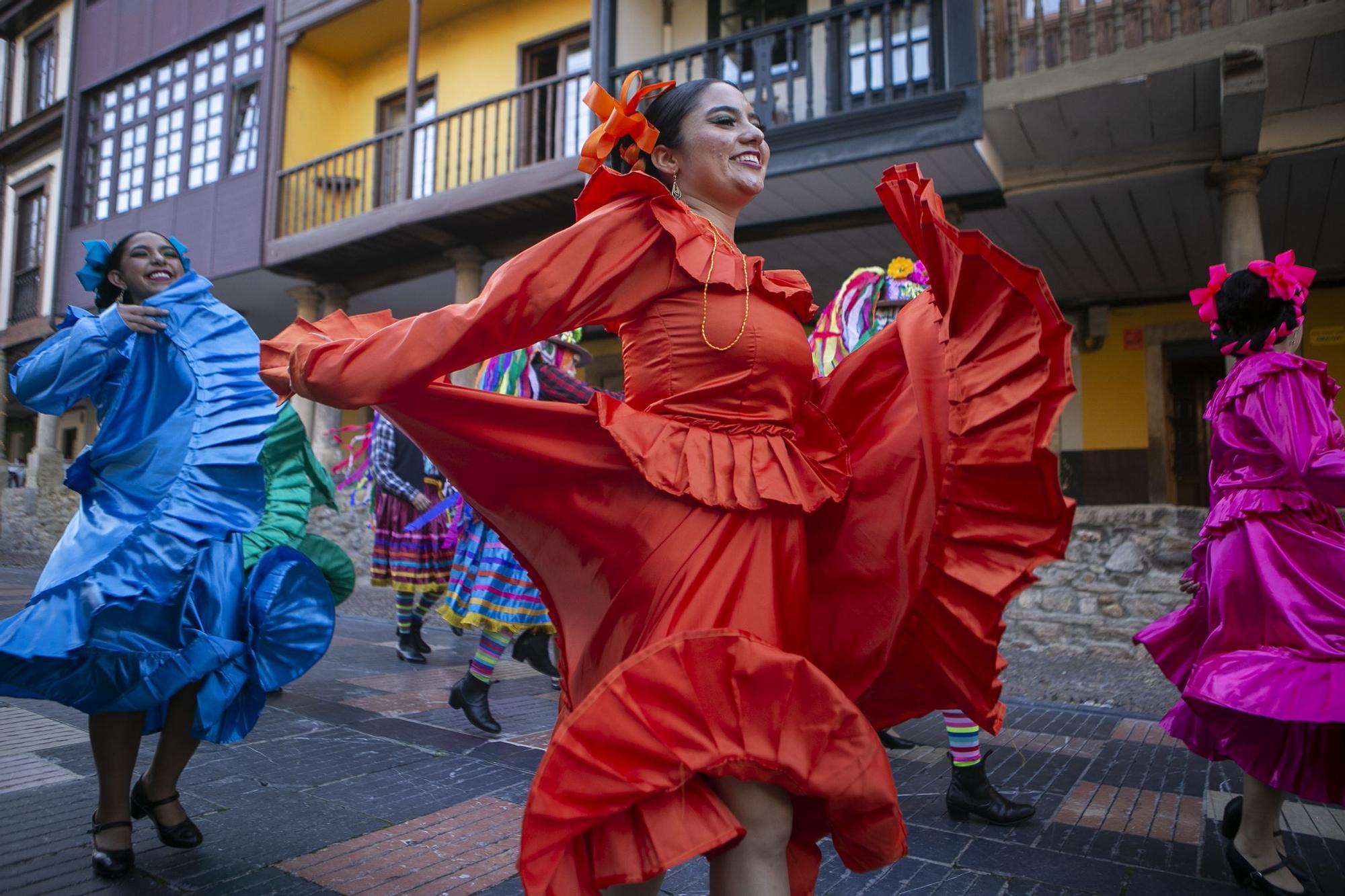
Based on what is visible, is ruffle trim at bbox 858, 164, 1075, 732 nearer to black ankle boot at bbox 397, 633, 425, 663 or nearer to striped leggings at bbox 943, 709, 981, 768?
striped leggings at bbox 943, 709, 981, 768

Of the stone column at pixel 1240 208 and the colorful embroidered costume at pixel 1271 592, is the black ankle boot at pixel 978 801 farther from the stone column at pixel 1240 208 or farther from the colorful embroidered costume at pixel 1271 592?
the stone column at pixel 1240 208

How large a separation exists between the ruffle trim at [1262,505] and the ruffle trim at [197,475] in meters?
2.93

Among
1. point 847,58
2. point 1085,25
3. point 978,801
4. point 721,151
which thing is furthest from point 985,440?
point 847,58

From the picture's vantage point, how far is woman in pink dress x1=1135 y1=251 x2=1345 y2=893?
7.96 ft

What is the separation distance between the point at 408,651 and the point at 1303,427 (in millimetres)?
5318

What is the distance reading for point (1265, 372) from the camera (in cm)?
271

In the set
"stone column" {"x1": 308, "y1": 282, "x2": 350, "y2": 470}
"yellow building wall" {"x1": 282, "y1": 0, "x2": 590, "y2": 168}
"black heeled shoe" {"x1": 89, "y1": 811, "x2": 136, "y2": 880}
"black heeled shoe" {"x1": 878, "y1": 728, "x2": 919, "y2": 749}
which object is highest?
"yellow building wall" {"x1": 282, "y1": 0, "x2": 590, "y2": 168}

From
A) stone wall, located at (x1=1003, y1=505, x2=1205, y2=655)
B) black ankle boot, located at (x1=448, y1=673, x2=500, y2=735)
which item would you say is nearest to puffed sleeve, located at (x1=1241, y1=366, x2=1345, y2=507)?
black ankle boot, located at (x1=448, y1=673, x2=500, y2=735)

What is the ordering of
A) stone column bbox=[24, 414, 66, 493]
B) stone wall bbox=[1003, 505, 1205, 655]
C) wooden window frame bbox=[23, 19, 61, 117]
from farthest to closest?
wooden window frame bbox=[23, 19, 61, 117] → stone column bbox=[24, 414, 66, 493] → stone wall bbox=[1003, 505, 1205, 655]

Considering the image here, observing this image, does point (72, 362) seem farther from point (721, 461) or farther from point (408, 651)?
point (408, 651)

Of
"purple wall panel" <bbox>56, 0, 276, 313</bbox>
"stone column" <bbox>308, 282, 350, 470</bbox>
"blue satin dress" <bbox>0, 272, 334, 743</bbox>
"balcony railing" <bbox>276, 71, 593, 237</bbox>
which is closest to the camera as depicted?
"blue satin dress" <bbox>0, 272, 334, 743</bbox>

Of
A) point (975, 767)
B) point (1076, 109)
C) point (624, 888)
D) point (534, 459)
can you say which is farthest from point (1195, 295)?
point (1076, 109)

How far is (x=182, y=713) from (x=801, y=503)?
80.7 inches

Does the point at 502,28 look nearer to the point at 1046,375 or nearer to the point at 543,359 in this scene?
the point at 543,359
